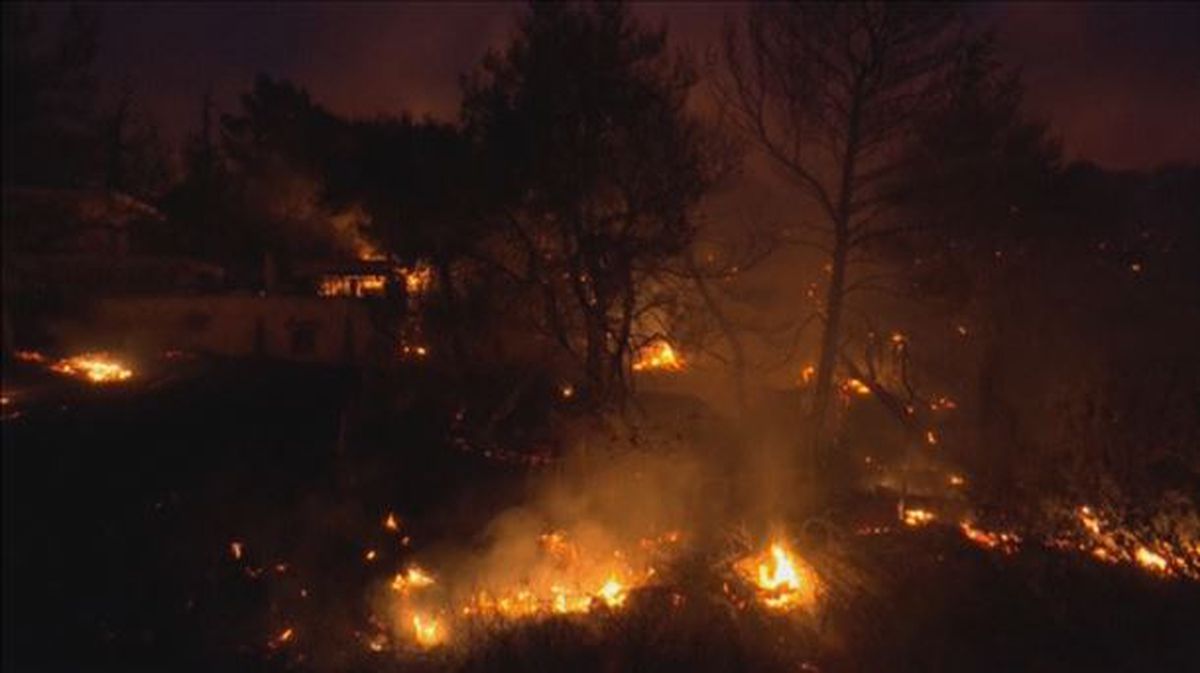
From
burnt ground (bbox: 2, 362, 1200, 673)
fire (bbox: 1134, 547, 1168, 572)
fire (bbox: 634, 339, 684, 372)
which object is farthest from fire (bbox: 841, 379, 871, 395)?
fire (bbox: 1134, 547, 1168, 572)

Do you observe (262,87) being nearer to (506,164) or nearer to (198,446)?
(506,164)

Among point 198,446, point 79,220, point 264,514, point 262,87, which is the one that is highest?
point 262,87

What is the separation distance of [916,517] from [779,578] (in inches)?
145

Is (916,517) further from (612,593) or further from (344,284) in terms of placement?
(344,284)

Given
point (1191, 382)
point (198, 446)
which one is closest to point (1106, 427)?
point (1191, 382)

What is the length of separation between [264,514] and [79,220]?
6211 mm

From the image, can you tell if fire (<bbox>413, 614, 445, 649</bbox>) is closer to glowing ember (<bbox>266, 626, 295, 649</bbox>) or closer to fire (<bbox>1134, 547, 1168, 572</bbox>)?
glowing ember (<bbox>266, 626, 295, 649</bbox>)

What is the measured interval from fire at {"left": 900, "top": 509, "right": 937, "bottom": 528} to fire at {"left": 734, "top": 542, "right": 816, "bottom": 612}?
8.44 feet

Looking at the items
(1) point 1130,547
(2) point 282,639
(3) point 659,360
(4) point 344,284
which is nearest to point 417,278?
(3) point 659,360

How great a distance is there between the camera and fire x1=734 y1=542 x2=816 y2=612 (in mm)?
10953

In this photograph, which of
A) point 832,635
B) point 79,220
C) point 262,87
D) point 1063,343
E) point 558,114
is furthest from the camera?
point 262,87

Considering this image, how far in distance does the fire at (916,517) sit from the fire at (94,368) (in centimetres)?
1243

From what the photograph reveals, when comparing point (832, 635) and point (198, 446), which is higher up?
point (198, 446)

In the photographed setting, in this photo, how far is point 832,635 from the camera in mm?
9852
